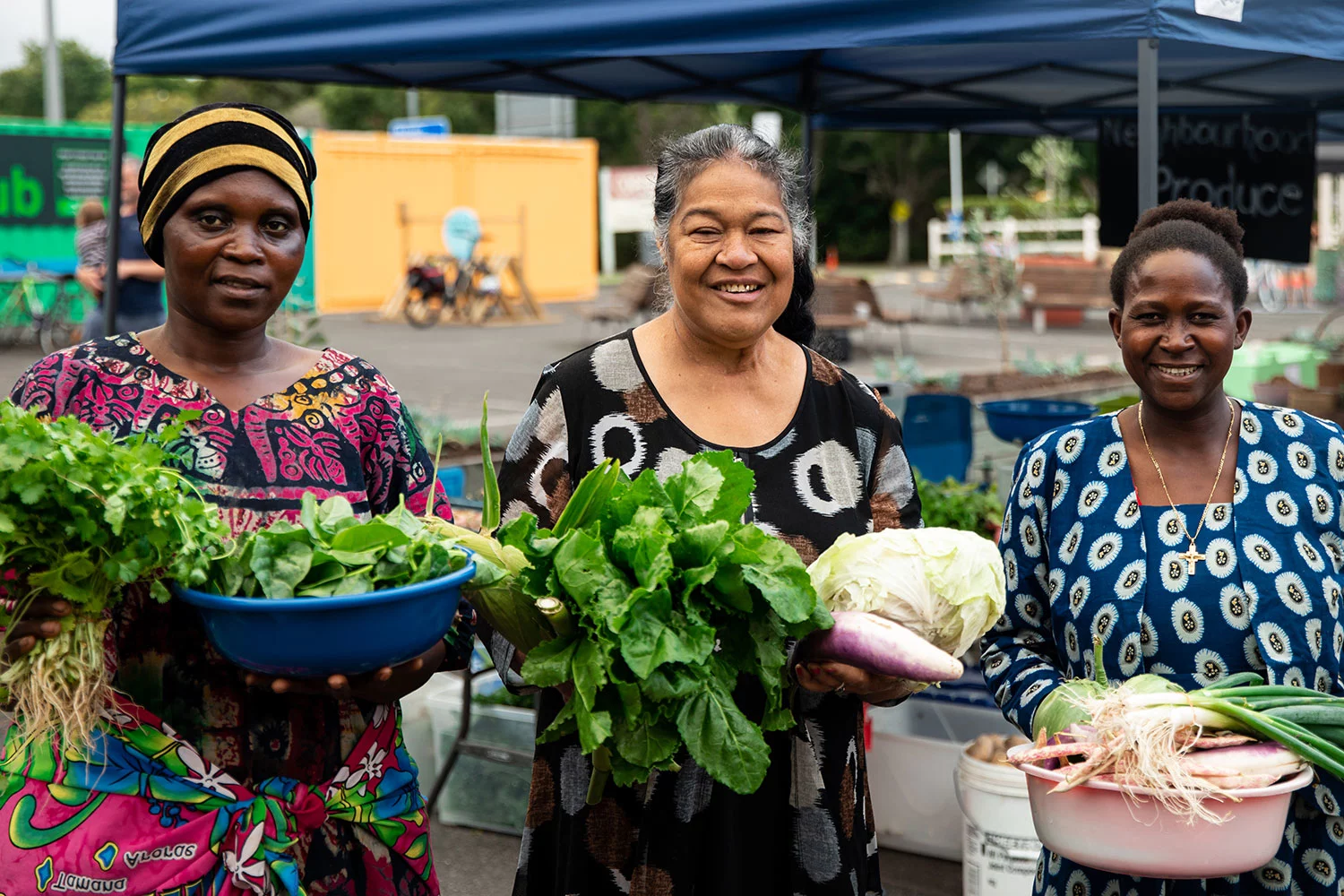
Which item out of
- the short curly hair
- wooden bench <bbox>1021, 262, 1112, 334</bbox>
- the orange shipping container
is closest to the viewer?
the short curly hair

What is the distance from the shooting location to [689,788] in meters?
2.23

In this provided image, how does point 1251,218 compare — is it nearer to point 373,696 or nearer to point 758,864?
point 758,864

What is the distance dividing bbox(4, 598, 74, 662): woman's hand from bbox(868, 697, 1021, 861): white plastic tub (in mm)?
3005

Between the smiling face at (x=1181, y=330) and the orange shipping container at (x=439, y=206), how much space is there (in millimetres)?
22099

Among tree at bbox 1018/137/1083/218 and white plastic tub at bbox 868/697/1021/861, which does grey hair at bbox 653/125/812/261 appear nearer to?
white plastic tub at bbox 868/697/1021/861

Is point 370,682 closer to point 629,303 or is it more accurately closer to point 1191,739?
point 1191,739

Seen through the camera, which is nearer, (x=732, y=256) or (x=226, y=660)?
(x=226, y=660)

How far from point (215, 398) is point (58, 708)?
556mm

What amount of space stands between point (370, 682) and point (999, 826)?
2.35 metres

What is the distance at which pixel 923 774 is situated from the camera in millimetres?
4285

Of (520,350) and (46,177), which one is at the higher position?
(46,177)

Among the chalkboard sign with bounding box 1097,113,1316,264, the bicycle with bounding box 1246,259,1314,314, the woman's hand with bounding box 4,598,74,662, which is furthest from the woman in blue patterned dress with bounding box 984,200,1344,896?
the bicycle with bounding box 1246,259,1314,314

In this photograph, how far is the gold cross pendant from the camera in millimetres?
2240

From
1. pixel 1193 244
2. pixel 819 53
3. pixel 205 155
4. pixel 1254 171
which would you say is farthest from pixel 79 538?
pixel 1254 171
